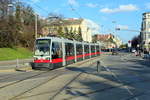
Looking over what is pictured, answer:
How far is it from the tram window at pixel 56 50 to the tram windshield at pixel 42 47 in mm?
582

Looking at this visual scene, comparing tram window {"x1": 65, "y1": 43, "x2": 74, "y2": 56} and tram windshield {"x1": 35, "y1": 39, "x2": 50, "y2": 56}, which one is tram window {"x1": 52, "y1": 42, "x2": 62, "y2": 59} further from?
tram window {"x1": 65, "y1": 43, "x2": 74, "y2": 56}

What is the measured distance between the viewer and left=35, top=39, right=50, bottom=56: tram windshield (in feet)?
82.2

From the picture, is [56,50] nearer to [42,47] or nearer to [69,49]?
[42,47]

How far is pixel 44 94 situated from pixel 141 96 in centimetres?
391

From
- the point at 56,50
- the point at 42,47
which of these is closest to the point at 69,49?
the point at 56,50

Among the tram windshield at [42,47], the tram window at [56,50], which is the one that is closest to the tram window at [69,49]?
the tram window at [56,50]

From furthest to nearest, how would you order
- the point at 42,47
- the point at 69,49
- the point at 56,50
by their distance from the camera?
1. the point at 69,49
2. the point at 56,50
3. the point at 42,47

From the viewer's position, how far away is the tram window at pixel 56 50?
25.5 m

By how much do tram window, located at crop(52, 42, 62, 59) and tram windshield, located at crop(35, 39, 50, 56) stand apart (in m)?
0.58

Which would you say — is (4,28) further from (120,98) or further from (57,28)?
(120,98)

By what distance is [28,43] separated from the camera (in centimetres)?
7306

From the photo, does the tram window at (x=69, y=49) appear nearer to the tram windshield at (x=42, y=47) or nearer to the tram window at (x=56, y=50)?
the tram window at (x=56, y=50)

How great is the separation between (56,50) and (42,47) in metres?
1.51

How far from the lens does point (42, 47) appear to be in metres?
25.3
